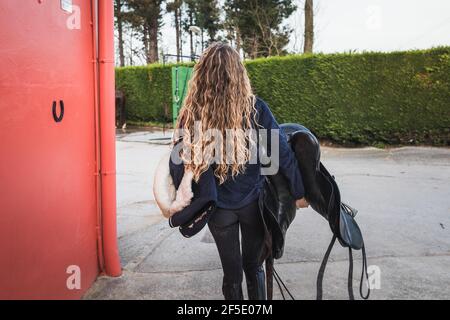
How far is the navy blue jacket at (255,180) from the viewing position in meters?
2.29

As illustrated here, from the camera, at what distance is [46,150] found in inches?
100

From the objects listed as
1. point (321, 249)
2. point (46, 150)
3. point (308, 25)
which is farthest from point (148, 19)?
point (46, 150)

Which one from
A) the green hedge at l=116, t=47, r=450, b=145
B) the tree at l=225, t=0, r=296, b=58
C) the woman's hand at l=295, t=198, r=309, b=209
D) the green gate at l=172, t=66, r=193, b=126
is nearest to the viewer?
the woman's hand at l=295, t=198, r=309, b=209

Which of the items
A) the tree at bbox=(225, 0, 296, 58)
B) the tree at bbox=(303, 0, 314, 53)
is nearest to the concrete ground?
the tree at bbox=(303, 0, 314, 53)

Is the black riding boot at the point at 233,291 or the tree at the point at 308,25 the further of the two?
the tree at the point at 308,25

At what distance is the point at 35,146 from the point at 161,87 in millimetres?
15595

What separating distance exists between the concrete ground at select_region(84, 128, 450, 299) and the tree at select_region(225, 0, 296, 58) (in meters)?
15.7

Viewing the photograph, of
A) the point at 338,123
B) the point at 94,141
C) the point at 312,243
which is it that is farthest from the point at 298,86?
the point at 94,141

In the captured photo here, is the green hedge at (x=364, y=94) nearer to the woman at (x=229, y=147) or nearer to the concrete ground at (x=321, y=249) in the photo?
the concrete ground at (x=321, y=249)

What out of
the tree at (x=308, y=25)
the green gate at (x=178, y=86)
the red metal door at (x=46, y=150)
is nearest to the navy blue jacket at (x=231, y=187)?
the red metal door at (x=46, y=150)

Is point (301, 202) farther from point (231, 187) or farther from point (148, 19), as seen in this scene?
point (148, 19)

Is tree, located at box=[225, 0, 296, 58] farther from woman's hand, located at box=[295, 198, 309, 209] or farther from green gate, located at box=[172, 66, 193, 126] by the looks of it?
woman's hand, located at box=[295, 198, 309, 209]

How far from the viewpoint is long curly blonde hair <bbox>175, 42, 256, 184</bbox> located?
2.21 metres

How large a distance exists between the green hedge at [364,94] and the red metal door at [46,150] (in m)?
10.1
